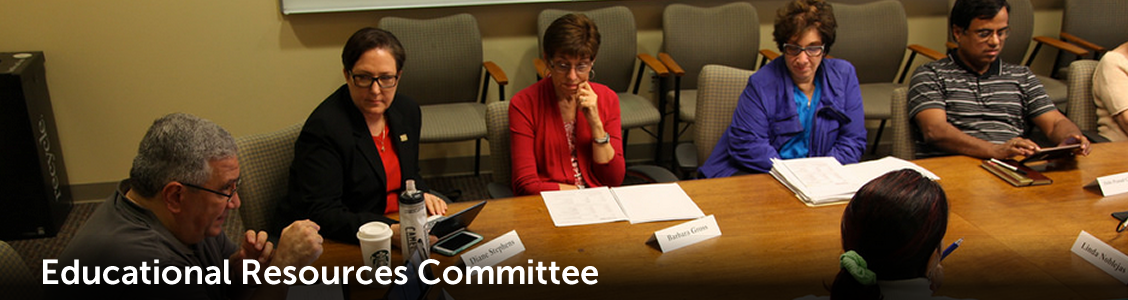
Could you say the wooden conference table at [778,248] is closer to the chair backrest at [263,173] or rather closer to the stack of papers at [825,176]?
the stack of papers at [825,176]

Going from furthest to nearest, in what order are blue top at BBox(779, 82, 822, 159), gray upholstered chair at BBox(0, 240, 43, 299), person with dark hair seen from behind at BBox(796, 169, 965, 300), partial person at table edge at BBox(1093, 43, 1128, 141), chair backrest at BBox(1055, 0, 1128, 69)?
chair backrest at BBox(1055, 0, 1128, 69), partial person at table edge at BBox(1093, 43, 1128, 141), blue top at BBox(779, 82, 822, 159), gray upholstered chair at BBox(0, 240, 43, 299), person with dark hair seen from behind at BBox(796, 169, 965, 300)

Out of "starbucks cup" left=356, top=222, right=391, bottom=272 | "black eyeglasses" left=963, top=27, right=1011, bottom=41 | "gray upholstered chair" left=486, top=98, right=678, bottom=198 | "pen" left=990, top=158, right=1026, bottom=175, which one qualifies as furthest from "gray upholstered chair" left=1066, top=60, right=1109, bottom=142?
"starbucks cup" left=356, top=222, right=391, bottom=272

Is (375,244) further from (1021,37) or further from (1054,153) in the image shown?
(1021,37)

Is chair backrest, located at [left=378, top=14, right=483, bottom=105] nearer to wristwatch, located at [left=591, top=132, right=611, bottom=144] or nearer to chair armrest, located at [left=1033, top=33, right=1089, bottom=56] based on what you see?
wristwatch, located at [left=591, top=132, right=611, bottom=144]

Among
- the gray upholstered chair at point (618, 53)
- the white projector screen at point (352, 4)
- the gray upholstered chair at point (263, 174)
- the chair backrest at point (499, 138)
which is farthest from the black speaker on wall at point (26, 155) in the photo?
the gray upholstered chair at point (618, 53)

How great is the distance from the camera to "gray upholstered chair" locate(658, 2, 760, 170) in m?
4.02

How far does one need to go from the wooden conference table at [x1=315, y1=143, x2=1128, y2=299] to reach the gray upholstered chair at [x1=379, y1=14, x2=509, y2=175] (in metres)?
1.72

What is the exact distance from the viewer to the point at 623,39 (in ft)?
13.1

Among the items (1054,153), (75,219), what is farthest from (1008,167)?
(75,219)

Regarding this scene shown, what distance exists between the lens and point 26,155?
10.7 feet

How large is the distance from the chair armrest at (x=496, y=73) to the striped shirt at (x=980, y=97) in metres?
1.68

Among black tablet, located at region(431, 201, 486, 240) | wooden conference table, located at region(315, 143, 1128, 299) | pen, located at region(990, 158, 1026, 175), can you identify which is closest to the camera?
wooden conference table, located at region(315, 143, 1128, 299)

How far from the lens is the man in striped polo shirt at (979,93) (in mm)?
2729

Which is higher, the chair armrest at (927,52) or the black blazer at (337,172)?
the black blazer at (337,172)
